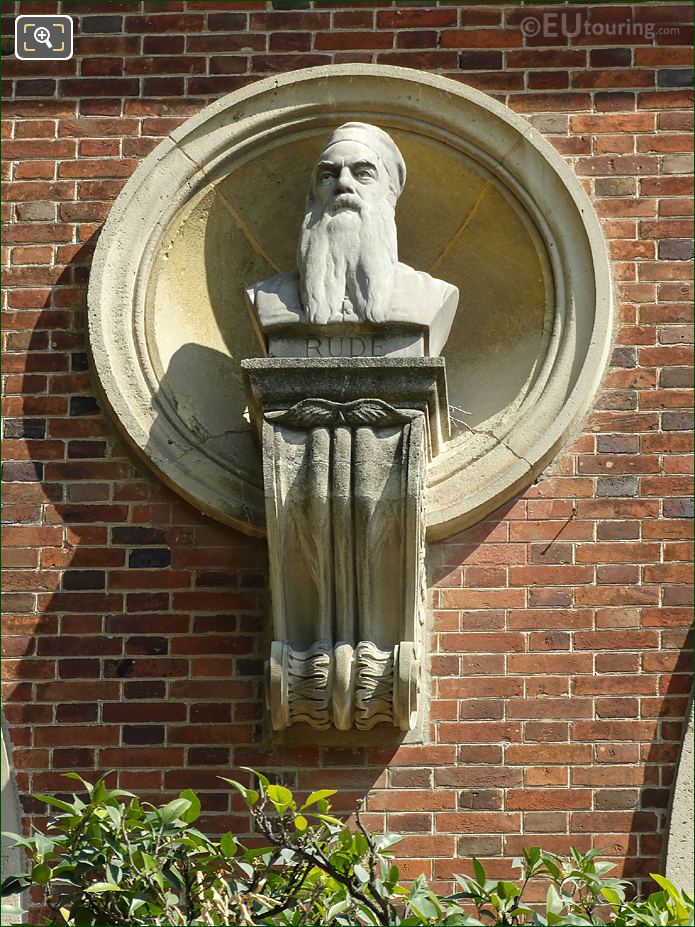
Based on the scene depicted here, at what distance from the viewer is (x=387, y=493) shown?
5582 mm

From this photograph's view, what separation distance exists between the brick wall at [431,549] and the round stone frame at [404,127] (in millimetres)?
100

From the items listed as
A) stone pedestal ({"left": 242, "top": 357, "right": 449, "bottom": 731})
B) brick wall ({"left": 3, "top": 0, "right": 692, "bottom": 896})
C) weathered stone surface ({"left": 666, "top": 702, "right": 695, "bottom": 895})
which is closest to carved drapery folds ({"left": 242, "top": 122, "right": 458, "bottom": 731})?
stone pedestal ({"left": 242, "top": 357, "right": 449, "bottom": 731})

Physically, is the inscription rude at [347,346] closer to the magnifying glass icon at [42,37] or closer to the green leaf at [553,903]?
the magnifying glass icon at [42,37]

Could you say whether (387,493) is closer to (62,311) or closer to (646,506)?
(646,506)

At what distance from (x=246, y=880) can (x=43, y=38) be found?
316 cm

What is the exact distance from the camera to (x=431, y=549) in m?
6.00

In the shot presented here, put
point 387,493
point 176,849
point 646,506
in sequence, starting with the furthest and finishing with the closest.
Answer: point 646,506 → point 387,493 → point 176,849

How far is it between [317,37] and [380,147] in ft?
2.08

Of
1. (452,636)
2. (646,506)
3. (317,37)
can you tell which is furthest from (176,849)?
(317,37)

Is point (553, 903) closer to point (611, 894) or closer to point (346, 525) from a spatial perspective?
point (611, 894)

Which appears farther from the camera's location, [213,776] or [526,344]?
[526,344]

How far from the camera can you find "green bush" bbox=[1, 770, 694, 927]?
14.6 feet

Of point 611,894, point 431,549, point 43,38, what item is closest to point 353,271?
point 431,549

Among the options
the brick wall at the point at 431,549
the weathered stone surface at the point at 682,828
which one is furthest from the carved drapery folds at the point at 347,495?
the weathered stone surface at the point at 682,828
